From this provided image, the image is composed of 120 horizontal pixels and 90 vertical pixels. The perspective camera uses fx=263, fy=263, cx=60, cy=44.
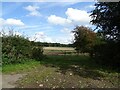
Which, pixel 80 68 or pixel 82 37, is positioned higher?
pixel 82 37

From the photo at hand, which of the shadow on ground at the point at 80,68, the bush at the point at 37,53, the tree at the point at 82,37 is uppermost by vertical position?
the tree at the point at 82,37

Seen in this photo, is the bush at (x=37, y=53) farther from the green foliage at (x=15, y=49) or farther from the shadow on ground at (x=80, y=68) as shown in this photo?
the shadow on ground at (x=80, y=68)

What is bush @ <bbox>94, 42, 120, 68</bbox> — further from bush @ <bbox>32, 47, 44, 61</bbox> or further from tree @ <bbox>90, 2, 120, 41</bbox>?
bush @ <bbox>32, 47, 44, 61</bbox>

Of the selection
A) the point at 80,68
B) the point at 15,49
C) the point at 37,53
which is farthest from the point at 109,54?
the point at 37,53

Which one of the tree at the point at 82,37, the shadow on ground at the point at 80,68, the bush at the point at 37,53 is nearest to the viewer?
the shadow on ground at the point at 80,68

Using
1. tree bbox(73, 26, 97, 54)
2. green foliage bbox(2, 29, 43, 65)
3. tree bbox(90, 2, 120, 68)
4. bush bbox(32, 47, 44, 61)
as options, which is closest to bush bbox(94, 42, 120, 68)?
tree bbox(90, 2, 120, 68)

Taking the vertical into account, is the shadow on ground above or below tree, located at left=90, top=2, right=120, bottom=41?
below

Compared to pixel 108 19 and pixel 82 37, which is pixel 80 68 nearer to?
pixel 108 19

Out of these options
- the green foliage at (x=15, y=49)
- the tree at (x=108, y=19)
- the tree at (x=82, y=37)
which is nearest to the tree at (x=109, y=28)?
the tree at (x=108, y=19)

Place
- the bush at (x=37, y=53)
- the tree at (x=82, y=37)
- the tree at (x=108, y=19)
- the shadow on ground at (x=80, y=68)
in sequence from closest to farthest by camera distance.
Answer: the shadow on ground at (x=80, y=68)
the tree at (x=108, y=19)
the bush at (x=37, y=53)
the tree at (x=82, y=37)

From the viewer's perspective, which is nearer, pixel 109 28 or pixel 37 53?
pixel 109 28

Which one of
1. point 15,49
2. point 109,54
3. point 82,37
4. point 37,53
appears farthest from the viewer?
point 82,37

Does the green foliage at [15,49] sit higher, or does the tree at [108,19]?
the tree at [108,19]

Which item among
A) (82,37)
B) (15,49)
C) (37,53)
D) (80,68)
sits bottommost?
(80,68)
